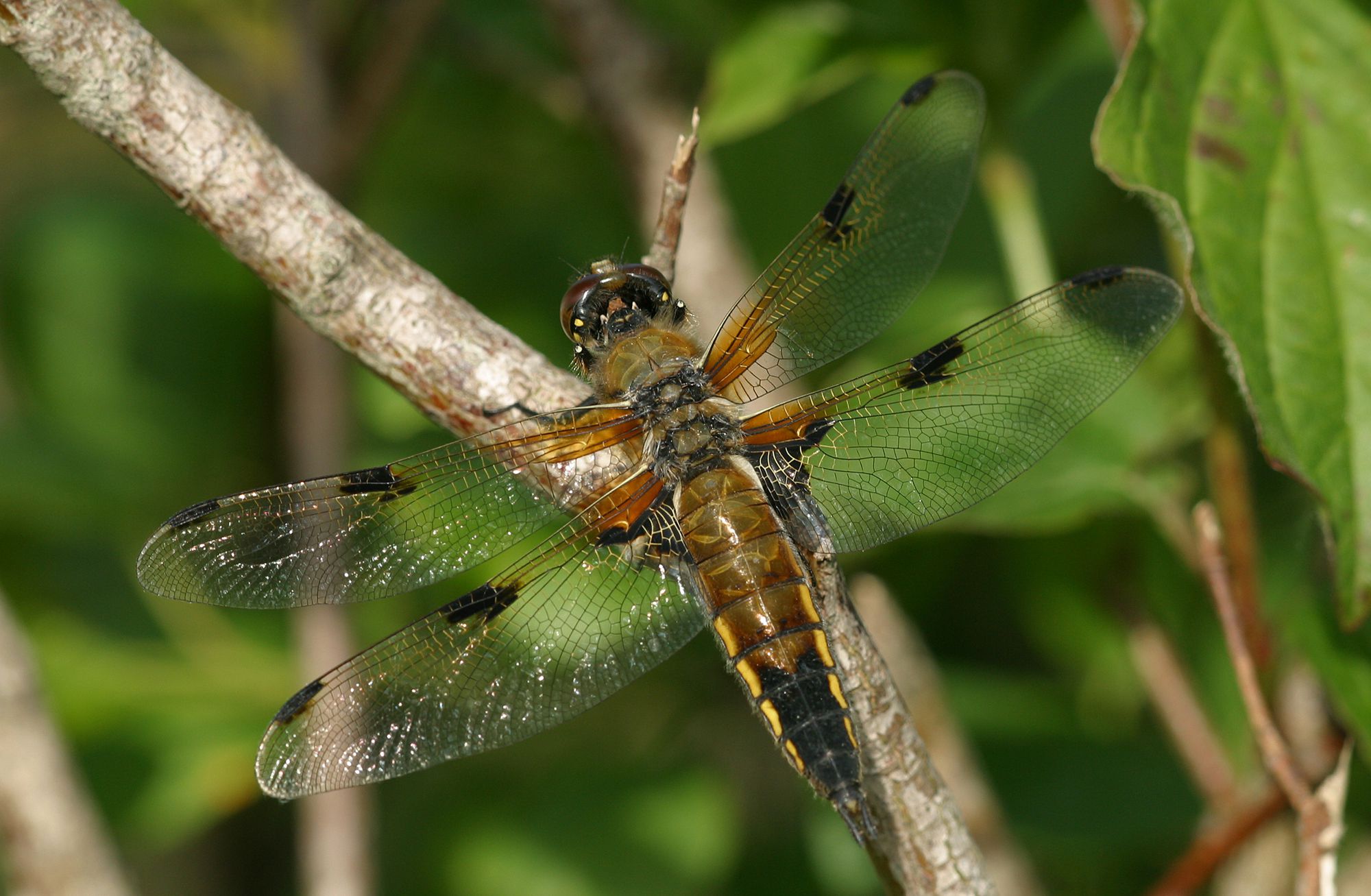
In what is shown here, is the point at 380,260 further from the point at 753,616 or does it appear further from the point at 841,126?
the point at 841,126

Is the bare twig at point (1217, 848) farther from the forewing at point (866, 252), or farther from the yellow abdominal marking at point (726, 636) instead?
the forewing at point (866, 252)

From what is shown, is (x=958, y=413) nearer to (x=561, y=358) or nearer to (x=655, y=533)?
(x=655, y=533)

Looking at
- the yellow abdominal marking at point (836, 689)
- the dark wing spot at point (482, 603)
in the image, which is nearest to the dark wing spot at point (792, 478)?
the yellow abdominal marking at point (836, 689)

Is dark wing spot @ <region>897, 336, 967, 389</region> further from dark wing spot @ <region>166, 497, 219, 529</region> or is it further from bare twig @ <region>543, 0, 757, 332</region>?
dark wing spot @ <region>166, 497, 219, 529</region>

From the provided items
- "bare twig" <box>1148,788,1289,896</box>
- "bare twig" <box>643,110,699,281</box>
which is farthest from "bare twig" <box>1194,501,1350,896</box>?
"bare twig" <box>643,110,699,281</box>

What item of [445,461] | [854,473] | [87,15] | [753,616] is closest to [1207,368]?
[854,473]
